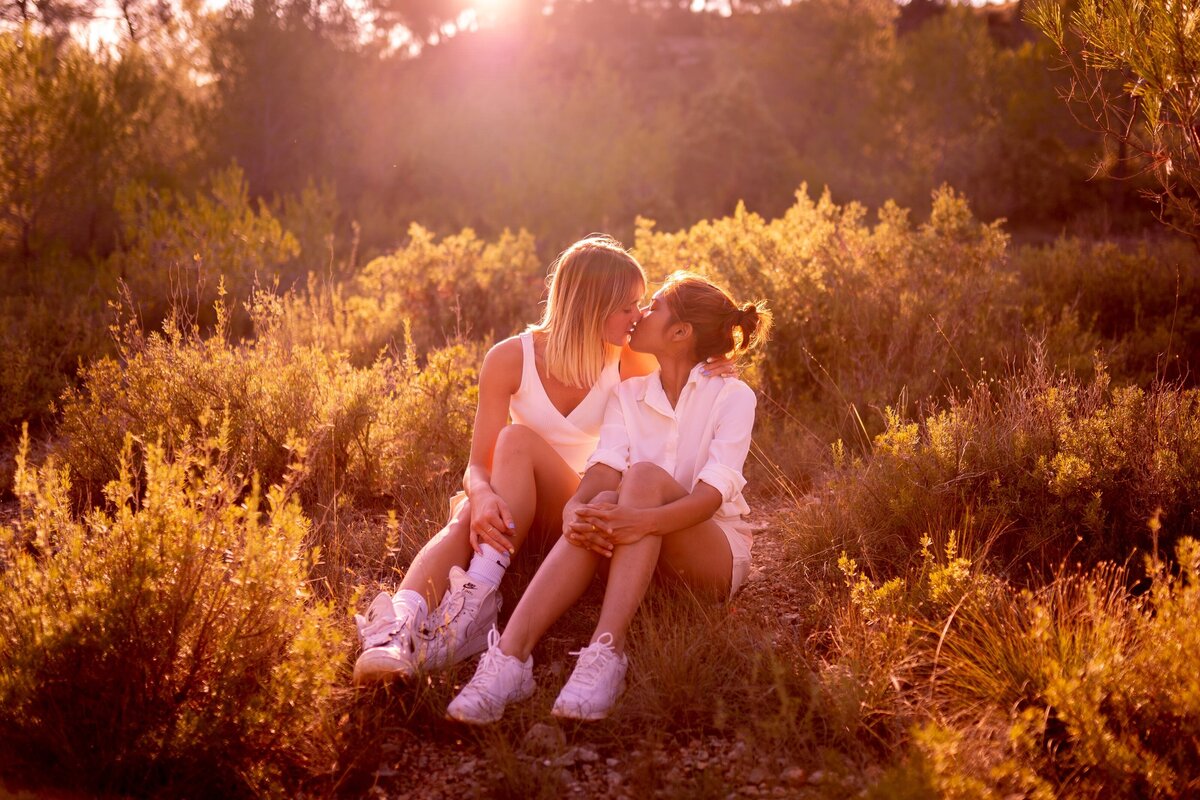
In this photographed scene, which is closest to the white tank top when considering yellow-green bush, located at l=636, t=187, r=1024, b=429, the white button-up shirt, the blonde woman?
the blonde woman

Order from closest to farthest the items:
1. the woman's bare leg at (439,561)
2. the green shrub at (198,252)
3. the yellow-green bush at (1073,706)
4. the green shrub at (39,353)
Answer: the yellow-green bush at (1073,706)
the woman's bare leg at (439,561)
the green shrub at (39,353)
the green shrub at (198,252)

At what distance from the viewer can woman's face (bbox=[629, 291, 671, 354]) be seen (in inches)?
128

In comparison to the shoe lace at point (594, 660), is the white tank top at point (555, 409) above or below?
above

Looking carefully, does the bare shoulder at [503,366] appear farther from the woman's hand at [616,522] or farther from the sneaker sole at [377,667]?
the sneaker sole at [377,667]

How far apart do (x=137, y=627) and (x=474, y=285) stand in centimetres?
650

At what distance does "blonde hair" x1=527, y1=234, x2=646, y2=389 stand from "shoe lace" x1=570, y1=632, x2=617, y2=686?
1.03 m

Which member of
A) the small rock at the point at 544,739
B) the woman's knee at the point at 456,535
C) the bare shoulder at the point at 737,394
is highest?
the bare shoulder at the point at 737,394

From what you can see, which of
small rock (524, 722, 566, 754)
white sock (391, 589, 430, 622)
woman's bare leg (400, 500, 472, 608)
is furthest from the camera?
woman's bare leg (400, 500, 472, 608)

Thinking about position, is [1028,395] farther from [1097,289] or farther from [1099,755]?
[1097,289]

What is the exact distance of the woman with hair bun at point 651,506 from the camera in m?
2.65

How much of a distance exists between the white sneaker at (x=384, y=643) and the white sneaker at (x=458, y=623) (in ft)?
0.15

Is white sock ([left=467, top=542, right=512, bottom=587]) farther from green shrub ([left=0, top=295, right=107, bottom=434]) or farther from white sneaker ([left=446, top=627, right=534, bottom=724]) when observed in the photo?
green shrub ([left=0, top=295, right=107, bottom=434])

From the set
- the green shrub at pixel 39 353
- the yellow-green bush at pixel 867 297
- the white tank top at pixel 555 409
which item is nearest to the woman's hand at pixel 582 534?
the white tank top at pixel 555 409

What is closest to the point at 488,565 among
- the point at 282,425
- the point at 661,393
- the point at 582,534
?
the point at 582,534
